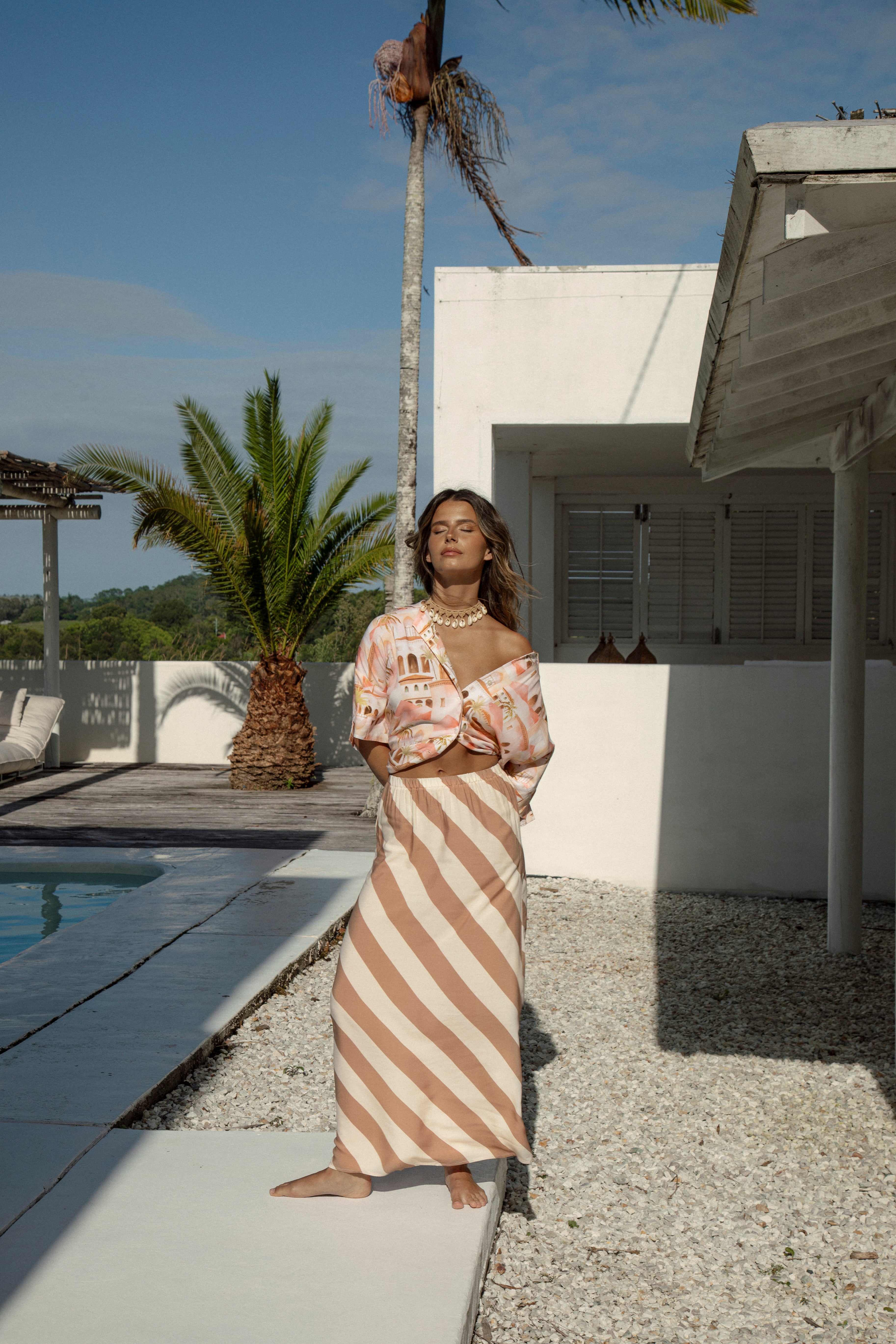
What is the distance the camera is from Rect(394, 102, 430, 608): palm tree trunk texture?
11.3 m

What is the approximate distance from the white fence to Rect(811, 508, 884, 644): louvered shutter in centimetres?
317

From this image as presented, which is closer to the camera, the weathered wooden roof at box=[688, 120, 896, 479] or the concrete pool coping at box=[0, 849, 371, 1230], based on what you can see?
the weathered wooden roof at box=[688, 120, 896, 479]

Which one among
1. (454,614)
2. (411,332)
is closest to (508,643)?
(454,614)

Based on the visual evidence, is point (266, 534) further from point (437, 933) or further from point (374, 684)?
point (437, 933)

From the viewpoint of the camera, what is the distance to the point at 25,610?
37688 mm

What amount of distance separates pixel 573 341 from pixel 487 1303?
6.42 meters

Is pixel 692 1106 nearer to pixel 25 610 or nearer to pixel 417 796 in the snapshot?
pixel 417 796

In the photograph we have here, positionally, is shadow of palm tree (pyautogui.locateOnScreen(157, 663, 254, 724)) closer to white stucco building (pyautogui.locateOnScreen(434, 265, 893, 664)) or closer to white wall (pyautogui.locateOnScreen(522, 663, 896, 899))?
white stucco building (pyautogui.locateOnScreen(434, 265, 893, 664))

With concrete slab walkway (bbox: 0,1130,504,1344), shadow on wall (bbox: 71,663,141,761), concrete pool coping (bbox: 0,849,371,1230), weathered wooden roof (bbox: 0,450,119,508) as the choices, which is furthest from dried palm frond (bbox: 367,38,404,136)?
concrete slab walkway (bbox: 0,1130,504,1344)

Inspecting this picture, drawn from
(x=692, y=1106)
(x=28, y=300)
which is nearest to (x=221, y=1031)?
(x=692, y=1106)

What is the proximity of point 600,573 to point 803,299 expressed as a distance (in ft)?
25.5

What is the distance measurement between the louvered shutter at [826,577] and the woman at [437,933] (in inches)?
331

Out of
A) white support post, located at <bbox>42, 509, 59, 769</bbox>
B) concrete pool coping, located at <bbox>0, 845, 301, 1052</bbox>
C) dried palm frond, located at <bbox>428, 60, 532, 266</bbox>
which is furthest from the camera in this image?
white support post, located at <bbox>42, 509, 59, 769</bbox>

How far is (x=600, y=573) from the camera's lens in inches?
429
